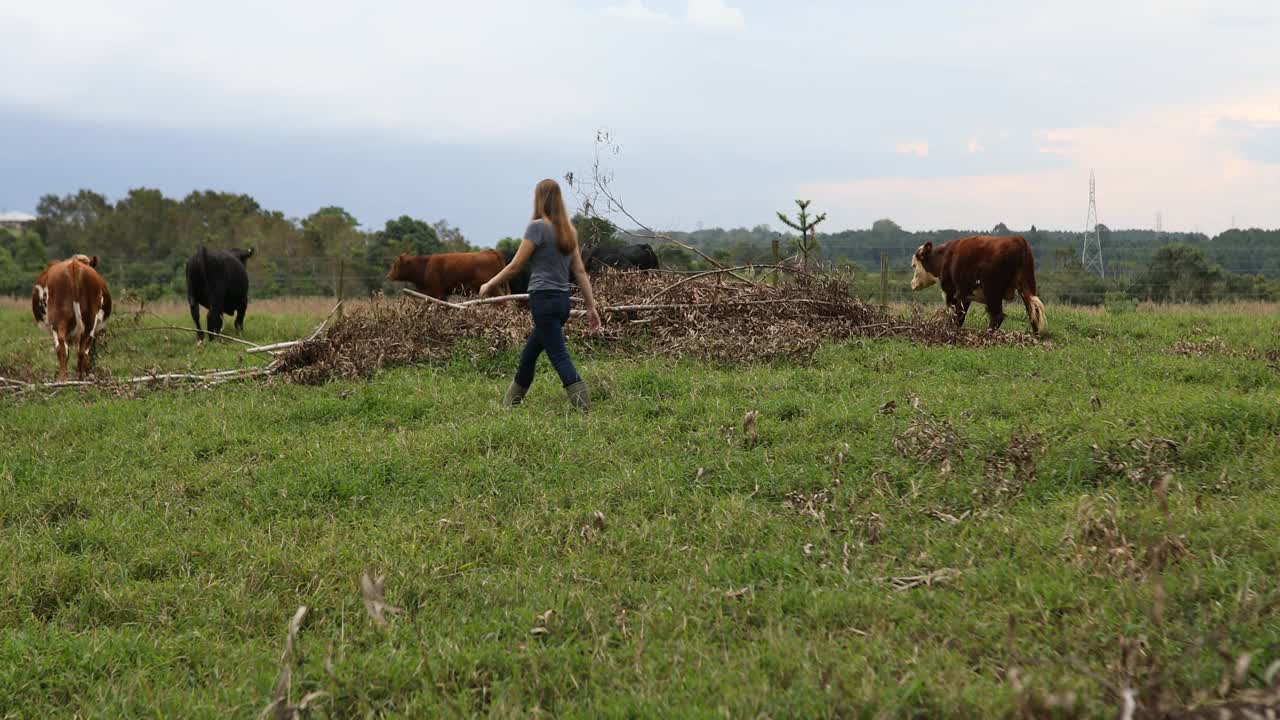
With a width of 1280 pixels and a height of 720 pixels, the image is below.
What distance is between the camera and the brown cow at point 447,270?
17938 mm

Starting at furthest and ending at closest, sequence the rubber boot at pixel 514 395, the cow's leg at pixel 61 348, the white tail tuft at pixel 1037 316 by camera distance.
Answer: the white tail tuft at pixel 1037 316 → the cow's leg at pixel 61 348 → the rubber boot at pixel 514 395

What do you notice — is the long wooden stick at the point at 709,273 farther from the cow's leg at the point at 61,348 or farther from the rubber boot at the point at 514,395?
the cow's leg at the point at 61,348

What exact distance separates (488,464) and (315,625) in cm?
206

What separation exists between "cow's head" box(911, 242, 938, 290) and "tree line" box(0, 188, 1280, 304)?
1.09 m

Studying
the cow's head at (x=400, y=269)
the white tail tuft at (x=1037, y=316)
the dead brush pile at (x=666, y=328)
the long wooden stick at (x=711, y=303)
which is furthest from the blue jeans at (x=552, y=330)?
the cow's head at (x=400, y=269)

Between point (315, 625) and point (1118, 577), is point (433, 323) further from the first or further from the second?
point (1118, 577)

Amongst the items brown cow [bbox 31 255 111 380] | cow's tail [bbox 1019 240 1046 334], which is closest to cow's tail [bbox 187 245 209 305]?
brown cow [bbox 31 255 111 380]

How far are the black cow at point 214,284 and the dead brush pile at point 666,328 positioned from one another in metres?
4.58

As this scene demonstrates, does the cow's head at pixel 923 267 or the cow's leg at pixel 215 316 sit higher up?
the cow's head at pixel 923 267

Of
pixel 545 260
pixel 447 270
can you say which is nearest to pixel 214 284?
pixel 447 270

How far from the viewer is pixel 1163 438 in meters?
5.38

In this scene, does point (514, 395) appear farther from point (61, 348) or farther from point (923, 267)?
point (923, 267)

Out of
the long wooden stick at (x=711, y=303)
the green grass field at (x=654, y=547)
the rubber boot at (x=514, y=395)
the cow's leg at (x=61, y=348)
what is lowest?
the green grass field at (x=654, y=547)

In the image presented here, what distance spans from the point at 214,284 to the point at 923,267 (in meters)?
11.4
